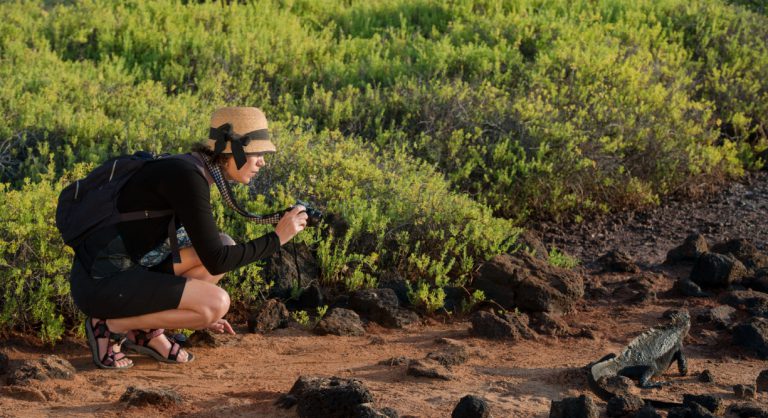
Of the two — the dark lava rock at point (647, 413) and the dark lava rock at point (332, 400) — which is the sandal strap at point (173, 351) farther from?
the dark lava rock at point (647, 413)

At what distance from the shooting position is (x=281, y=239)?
17.4 feet

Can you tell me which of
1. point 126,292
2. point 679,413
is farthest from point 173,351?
point 679,413

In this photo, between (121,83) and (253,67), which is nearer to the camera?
(121,83)

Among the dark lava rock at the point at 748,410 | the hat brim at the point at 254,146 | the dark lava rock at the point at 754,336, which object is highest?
the hat brim at the point at 254,146

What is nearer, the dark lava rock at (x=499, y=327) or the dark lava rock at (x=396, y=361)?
the dark lava rock at (x=396, y=361)

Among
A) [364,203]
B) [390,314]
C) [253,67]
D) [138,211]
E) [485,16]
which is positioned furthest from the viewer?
[485,16]

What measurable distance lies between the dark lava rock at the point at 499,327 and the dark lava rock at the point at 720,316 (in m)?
1.18

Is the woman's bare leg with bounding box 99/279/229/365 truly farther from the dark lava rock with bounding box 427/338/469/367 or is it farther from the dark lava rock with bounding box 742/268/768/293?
the dark lava rock with bounding box 742/268/768/293

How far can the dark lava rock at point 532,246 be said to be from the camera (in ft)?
25.2

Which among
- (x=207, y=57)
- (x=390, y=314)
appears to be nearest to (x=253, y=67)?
(x=207, y=57)

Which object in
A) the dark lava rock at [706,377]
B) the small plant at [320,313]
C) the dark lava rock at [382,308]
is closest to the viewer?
the dark lava rock at [706,377]

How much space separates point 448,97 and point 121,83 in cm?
293

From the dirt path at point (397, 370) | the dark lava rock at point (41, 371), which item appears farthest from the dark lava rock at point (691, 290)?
the dark lava rock at point (41, 371)

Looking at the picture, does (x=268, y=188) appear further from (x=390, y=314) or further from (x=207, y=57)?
(x=207, y=57)
